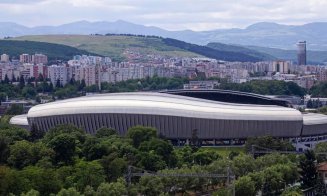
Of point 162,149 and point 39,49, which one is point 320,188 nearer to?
point 162,149

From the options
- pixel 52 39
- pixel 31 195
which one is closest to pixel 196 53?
pixel 52 39

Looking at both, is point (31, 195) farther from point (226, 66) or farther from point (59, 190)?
point (226, 66)

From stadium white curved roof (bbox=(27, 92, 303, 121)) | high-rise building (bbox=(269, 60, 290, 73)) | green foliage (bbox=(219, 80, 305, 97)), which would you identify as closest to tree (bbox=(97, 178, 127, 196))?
stadium white curved roof (bbox=(27, 92, 303, 121))

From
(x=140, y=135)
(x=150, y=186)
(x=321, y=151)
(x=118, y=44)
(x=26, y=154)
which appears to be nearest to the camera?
(x=150, y=186)

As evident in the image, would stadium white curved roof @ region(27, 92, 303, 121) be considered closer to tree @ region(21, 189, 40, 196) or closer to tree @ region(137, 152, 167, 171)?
tree @ region(137, 152, 167, 171)

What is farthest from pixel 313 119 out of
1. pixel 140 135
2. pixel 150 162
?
pixel 150 162

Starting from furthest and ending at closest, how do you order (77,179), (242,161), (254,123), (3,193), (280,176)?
(254,123)
(242,161)
(280,176)
(77,179)
(3,193)

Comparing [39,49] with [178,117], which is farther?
[39,49]

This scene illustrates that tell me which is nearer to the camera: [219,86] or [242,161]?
[242,161]
